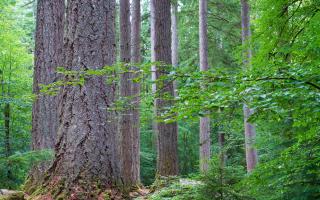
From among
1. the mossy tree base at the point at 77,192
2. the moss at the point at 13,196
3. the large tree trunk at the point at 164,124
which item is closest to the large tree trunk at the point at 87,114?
the mossy tree base at the point at 77,192

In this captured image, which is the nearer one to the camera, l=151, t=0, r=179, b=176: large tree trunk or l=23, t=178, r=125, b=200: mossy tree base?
l=23, t=178, r=125, b=200: mossy tree base

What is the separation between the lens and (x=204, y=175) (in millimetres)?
4191

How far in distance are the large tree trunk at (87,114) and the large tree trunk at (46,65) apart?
3.54 m

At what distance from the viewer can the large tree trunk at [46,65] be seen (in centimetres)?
764

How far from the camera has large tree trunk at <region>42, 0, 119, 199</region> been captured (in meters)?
3.98

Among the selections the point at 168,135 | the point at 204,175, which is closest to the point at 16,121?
the point at 168,135

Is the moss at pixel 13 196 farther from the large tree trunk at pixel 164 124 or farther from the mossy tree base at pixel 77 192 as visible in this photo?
the large tree trunk at pixel 164 124

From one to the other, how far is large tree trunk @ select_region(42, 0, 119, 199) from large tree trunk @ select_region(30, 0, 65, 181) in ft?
11.6

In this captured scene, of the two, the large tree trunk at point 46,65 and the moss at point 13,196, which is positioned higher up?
the large tree trunk at point 46,65

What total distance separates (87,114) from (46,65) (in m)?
4.18

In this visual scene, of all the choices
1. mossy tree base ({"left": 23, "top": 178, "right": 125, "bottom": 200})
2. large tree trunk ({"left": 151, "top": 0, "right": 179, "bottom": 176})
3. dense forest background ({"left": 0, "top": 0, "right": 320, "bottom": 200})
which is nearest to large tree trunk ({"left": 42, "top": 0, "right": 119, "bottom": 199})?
mossy tree base ({"left": 23, "top": 178, "right": 125, "bottom": 200})

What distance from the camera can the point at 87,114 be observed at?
4.12m

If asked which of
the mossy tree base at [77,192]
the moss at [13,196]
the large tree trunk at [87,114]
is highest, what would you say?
the large tree trunk at [87,114]

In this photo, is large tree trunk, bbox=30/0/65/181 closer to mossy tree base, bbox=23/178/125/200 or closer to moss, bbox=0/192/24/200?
moss, bbox=0/192/24/200
